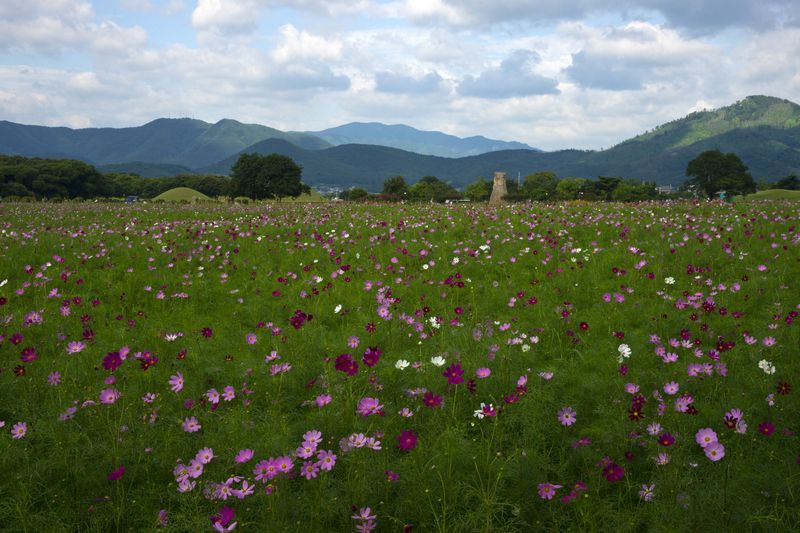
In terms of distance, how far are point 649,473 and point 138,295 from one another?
7623mm

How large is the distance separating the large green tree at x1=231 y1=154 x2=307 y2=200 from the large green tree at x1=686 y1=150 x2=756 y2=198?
2972 inches

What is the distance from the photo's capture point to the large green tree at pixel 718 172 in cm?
9625

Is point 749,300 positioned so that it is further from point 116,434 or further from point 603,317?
point 116,434

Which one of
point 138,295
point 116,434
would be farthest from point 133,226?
point 116,434

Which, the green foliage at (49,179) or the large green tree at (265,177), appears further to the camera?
the large green tree at (265,177)

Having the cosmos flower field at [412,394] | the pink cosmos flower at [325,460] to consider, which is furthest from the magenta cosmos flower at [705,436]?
the pink cosmos flower at [325,460]

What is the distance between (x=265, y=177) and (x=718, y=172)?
8760 centimetres

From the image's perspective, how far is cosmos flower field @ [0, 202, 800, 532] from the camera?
2994mm

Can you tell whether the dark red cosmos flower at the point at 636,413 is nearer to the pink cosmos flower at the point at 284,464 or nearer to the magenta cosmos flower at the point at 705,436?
the magenta cosmos flower at the point at 705,436

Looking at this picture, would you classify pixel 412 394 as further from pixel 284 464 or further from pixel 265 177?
pixel 265 177

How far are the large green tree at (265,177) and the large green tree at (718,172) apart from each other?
7548 cm

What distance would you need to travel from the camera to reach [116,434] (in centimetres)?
346

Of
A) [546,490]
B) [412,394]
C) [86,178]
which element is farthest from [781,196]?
[86,178]

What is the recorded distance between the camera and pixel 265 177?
281 feet
